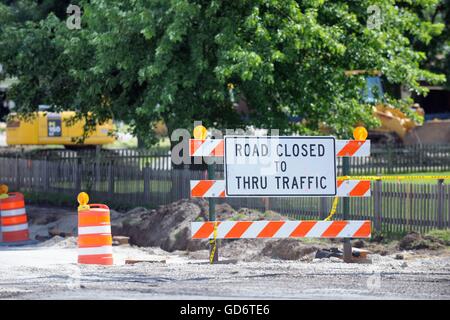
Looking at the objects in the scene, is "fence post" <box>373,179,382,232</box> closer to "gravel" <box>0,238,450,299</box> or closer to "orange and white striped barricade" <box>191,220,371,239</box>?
"gravel" <box>0,238,450,299</box>

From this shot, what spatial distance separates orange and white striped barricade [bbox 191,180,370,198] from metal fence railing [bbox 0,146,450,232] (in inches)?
196

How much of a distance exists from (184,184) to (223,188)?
942 centimetres

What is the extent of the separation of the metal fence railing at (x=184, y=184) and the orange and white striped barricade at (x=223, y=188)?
499 cm

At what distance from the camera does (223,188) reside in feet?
43.3

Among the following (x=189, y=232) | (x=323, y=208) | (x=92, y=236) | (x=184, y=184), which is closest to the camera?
(x=92, y=236)

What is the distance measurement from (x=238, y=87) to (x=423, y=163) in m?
14.2

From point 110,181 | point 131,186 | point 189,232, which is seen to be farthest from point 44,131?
point 189,232

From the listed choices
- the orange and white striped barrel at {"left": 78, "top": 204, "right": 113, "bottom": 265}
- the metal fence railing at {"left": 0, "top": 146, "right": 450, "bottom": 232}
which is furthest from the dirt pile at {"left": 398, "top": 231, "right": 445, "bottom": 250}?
the orange and white striped barrel at {"left": 78, "top": 204, "right": 113, "bottom": 265}

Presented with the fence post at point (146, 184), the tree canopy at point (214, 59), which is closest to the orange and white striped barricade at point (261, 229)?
the tree canopy at point (214, 59)

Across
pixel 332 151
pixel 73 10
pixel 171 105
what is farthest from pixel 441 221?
pixel 73 10

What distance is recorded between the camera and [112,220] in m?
21.3

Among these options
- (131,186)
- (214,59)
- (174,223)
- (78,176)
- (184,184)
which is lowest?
(174,223)

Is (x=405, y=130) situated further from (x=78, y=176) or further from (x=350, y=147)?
(x=350, y=147)

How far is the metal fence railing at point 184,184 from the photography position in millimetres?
18734
